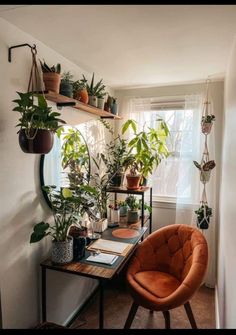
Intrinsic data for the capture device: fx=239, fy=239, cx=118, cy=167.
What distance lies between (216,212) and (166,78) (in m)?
1.60

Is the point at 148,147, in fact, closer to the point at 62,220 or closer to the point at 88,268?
the point at 62,220

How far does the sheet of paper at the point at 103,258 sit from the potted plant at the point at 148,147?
39.6 inches

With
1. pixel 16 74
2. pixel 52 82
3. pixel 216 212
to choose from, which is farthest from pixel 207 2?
pixel 216 212

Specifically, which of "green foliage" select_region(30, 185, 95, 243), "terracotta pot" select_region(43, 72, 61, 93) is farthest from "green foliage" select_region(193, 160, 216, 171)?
"terracotta pot" select_region(43, 72, 61, 93)

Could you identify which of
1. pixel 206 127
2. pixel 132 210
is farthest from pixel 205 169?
pixel 132 210

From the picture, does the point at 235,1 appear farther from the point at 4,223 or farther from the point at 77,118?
the point at 4,223

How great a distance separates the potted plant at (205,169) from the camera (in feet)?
8.14

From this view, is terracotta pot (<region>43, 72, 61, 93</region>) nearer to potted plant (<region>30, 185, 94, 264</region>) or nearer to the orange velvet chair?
potted plant (<region>30, 185, 94, 264</region>)

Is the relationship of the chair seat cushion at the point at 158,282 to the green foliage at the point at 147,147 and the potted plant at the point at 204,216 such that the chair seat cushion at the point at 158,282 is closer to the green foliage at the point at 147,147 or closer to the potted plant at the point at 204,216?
the potted plant at the point at 204,216

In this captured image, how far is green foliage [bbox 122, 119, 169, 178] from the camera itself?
2.60 m

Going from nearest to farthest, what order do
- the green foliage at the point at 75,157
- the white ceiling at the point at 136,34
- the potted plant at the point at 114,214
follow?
the white ceiling at the point at 136,34 → the green foliage at the point at 75,157 → the potted plant at the point at 114,214

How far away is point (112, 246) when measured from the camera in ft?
6.46

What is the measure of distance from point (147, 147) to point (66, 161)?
976mm

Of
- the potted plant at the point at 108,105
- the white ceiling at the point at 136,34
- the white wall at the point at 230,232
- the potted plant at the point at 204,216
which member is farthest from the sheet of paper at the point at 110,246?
the white ceiling at the point at 136,34
